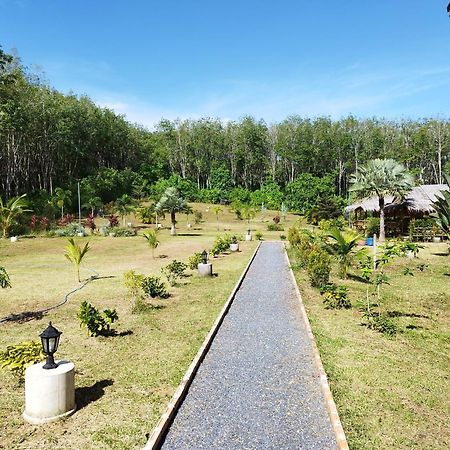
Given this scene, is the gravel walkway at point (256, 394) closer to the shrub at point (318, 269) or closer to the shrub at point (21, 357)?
the shrub at point (21, 357)

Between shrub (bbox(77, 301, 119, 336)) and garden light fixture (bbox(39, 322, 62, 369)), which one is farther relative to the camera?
shrub (bbox(77, 301, 119, 336))

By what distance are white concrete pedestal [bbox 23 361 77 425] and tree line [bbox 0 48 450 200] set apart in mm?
47956

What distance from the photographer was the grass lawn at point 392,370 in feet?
17.6

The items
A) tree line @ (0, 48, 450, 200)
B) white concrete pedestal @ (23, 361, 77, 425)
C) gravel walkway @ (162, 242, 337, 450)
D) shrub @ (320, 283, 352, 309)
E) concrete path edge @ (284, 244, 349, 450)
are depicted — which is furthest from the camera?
tree line @ (0, 48, 450, 200)

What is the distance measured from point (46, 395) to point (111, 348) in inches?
120

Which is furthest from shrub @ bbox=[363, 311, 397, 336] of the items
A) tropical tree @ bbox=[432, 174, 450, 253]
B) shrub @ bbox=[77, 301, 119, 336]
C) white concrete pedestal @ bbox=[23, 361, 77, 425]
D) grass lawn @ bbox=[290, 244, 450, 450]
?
white concrete pedestal @ bbox=[23, 361, 77, 425]

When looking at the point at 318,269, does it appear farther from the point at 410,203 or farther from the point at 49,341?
the point at 410,203

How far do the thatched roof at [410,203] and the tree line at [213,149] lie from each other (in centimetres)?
1921

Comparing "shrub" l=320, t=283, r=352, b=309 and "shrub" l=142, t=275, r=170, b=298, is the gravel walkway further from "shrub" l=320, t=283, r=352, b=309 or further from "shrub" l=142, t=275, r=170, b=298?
"shrub" l=142, t=275, r=170, b=298

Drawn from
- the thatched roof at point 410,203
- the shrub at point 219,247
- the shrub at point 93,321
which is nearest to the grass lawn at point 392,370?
the shrub at point 93,321

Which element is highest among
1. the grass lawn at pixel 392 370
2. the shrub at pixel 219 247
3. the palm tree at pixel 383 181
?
the palm tree at pixel 383 181

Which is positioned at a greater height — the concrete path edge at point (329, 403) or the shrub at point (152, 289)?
the shrub at point (152, 289)

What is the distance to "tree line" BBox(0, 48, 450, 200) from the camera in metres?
52.8

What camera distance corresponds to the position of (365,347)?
28.5 feet
